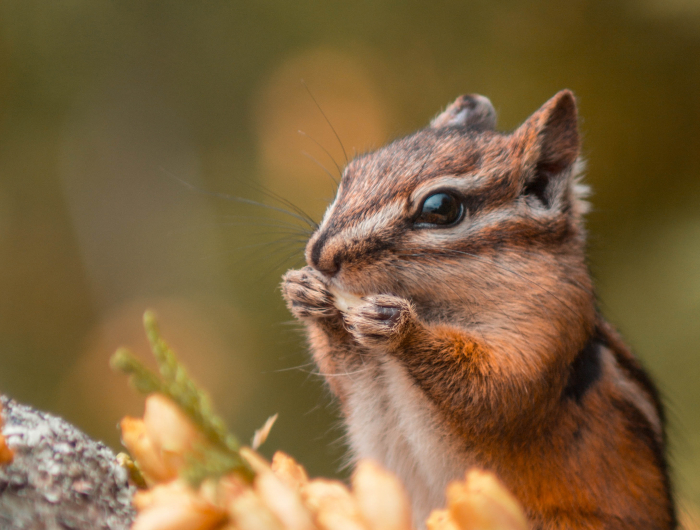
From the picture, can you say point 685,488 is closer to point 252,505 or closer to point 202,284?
point 252,505

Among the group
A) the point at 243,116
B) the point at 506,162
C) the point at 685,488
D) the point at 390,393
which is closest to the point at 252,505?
the point at 390,393

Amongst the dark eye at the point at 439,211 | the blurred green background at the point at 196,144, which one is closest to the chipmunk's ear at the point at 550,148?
the dark eye at the point at 439,211

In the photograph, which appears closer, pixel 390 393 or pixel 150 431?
pixel 150 431

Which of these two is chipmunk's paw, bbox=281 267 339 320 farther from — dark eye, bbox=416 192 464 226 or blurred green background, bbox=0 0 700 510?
blurred green background, bbox=0 0 700 510

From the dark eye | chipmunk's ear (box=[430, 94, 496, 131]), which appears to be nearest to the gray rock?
the dark eye

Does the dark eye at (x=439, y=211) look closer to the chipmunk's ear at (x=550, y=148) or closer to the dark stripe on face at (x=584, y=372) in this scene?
the chipmunk's ear at (x=550, y=148)

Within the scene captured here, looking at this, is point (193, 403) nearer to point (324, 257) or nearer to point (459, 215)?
point (324, 257)
